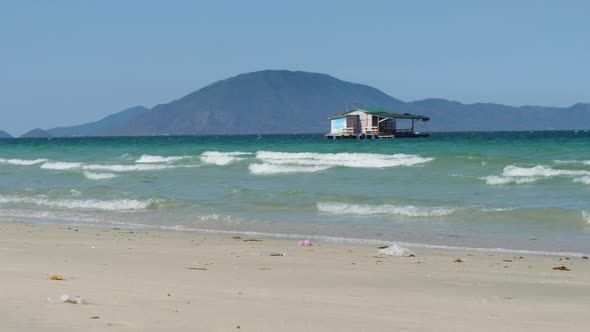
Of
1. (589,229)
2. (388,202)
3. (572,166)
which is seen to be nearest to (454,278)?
(589,229)

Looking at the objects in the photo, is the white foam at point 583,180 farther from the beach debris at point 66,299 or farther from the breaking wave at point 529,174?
the beach debris at point 66,299

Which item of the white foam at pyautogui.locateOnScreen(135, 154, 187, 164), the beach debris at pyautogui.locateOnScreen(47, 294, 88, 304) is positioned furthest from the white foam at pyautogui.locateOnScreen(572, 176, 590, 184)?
the white foam at pyautogui.locateOnScreen(135, 154, 187, 164)

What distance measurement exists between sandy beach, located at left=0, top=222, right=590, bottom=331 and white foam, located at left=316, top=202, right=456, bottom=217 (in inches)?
207

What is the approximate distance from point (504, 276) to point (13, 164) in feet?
126

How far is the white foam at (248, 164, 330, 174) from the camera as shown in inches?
1212

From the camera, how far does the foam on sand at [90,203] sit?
2003 centimetres

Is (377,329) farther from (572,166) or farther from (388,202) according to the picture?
(572,166)

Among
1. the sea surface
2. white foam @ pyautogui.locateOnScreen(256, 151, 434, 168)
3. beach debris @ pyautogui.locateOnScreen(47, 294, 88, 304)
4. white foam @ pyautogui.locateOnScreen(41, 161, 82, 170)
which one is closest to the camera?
beach debris @ pyautogui.locateOnScreen(47, 294, 88, 304)

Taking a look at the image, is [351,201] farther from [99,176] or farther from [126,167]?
[126,167]

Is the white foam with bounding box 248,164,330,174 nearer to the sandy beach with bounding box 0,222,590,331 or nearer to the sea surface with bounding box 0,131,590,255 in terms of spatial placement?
the sea surface with bounding box 0,131,590,255

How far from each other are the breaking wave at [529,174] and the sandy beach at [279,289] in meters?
12.8

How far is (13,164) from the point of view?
43.5 metres

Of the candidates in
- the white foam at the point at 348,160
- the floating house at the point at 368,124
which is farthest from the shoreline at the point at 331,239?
the floating house at the point at 368,124

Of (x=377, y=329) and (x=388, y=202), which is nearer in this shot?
(x=377, y=329)
